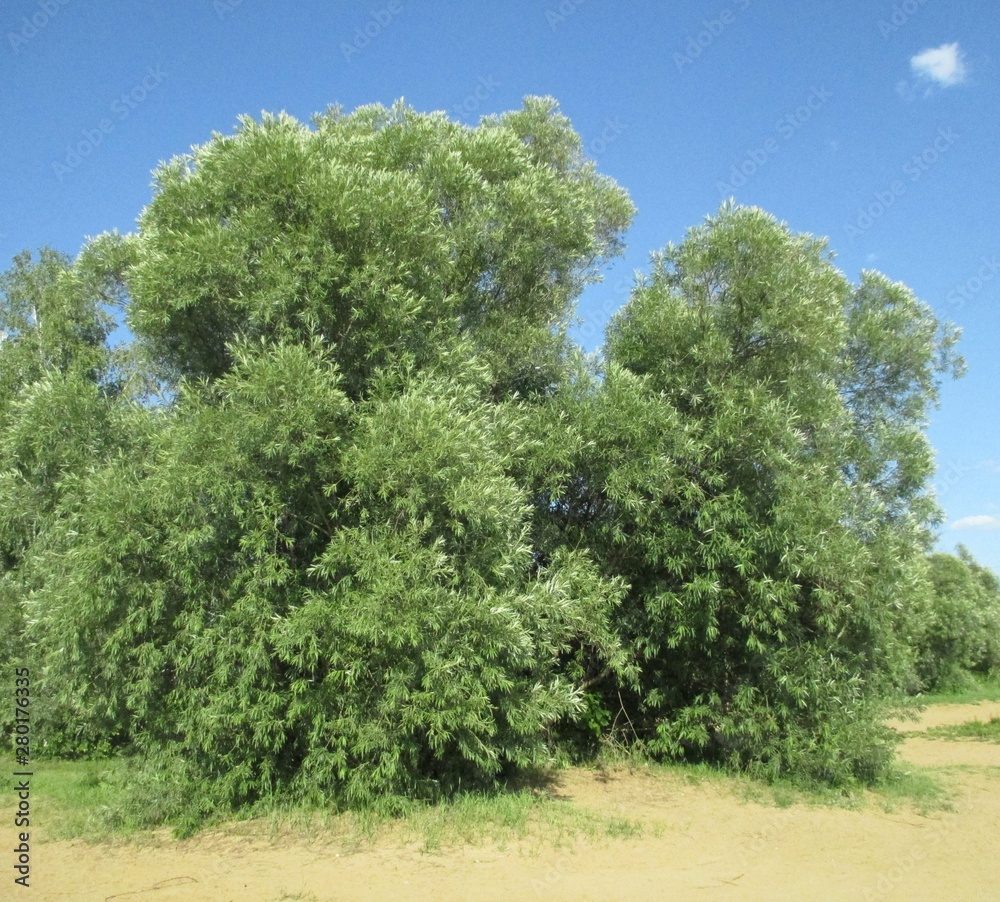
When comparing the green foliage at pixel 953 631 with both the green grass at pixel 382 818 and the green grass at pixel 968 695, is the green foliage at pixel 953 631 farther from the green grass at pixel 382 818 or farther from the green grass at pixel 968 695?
the green grass at pixel 382 818

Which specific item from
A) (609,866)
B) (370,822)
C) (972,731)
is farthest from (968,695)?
(370,822)

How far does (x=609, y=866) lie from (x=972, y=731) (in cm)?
1451

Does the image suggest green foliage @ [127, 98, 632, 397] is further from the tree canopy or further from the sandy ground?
the sandy ground

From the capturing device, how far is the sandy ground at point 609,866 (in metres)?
7.46

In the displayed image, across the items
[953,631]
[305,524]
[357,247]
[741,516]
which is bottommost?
[953,631]

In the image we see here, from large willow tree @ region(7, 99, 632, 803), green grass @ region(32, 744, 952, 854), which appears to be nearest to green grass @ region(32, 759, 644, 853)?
green grass @ region(32, 744, 952, 854)

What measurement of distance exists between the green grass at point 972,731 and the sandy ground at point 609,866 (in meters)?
8.62

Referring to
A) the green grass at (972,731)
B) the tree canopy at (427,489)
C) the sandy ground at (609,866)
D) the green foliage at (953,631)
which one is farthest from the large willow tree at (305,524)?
the green foliage at (953,631)

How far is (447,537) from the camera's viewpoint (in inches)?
378

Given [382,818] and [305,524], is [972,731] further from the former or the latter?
[305,524]

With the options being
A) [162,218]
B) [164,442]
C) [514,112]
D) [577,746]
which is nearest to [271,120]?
[162,218]

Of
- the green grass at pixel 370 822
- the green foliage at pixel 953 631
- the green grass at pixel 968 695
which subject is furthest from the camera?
the green foliage at pixel 953 631

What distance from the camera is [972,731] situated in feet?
A: 60.2

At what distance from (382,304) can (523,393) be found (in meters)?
3.78
